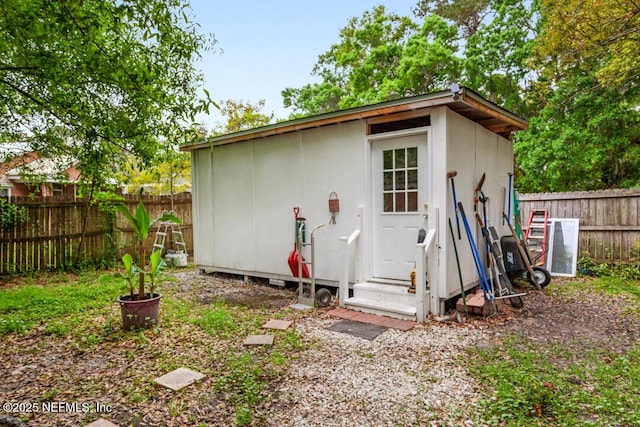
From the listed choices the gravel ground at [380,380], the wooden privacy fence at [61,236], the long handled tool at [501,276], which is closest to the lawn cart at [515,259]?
the long handled tool at [501,276]

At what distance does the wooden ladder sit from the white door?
364cm

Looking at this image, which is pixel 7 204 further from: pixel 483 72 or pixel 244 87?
pixel 483 72

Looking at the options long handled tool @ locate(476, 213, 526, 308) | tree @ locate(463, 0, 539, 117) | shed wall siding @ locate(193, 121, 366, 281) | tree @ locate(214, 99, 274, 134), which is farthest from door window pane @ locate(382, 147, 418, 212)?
tree @ locate(214, 99, 274, 134)

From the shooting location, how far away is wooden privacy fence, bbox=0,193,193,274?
6.89 metres

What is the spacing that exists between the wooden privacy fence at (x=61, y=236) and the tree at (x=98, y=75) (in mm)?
1784

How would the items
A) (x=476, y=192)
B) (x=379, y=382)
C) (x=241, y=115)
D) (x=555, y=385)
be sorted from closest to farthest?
(x=555, y=385) < (x=379, y=382) < (x=476, y=192) < (x=241, y=115)

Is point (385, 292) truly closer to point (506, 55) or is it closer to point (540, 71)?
point (540, 71)

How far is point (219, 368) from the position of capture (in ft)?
10.1

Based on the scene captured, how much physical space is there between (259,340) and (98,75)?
10.5ft

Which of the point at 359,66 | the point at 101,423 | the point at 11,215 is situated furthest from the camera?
the point at 359,66

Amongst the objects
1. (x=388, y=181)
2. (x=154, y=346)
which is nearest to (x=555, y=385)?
(x=388, y=181)

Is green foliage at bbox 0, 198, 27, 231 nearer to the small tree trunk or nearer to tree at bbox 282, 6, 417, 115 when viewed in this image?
the small tree trunk

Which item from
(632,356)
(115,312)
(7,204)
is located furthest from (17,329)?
(632,356)

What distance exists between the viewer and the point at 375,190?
5082mm
